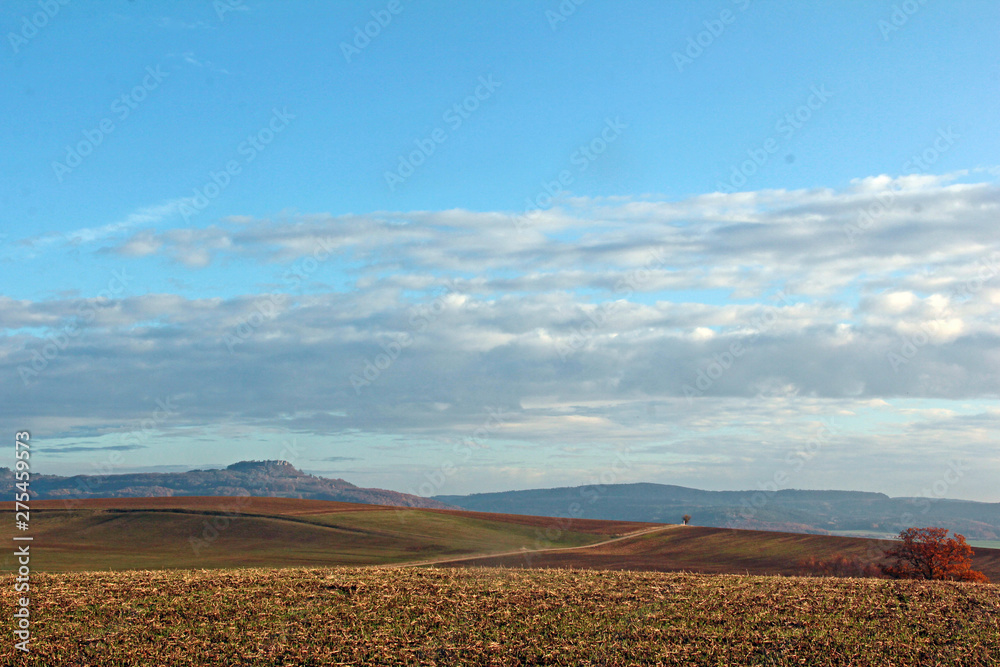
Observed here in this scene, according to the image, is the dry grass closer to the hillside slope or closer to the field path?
the field path

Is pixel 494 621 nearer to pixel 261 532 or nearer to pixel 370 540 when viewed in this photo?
pixel 370 540

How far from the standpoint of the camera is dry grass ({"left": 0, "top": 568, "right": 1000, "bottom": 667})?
17922 millimetres

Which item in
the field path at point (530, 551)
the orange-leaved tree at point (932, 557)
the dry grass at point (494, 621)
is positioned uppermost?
the dry grass at point (494, 621)

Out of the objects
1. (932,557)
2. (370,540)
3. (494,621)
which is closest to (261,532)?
(370,540)

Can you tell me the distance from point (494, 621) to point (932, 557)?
41.9 m

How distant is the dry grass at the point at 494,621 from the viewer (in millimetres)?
17922

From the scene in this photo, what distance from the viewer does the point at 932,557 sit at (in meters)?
49.8

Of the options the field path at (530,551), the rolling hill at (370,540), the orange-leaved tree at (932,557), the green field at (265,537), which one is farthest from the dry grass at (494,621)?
the green field at (265,537)

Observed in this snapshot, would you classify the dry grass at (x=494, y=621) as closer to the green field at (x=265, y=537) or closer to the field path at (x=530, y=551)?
the field path at (x=530, y=551)

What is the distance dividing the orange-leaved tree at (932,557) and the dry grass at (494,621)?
27.5 m

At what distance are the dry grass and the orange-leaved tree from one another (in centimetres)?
2750

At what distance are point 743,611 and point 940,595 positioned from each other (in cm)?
712

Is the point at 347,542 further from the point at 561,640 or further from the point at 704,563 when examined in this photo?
the point at 561,640

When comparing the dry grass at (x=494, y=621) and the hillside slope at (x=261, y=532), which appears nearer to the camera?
the dry grass at (x=494, y=621)
